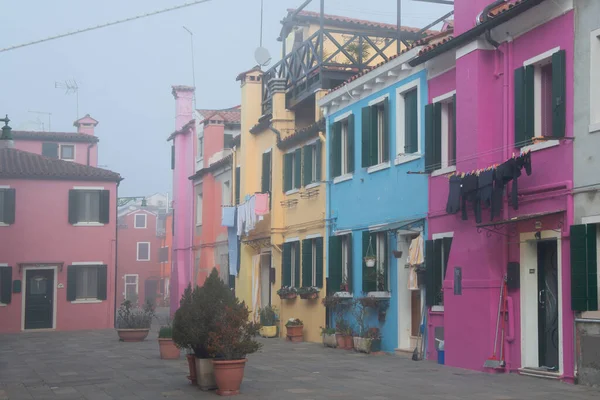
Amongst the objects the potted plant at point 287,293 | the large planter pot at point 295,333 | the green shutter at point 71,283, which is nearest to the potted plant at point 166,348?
the large planter pot at point 295,333

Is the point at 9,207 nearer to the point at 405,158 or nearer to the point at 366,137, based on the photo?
the point at 366,137

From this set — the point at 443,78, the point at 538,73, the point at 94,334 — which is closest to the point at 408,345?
the point at 443,78

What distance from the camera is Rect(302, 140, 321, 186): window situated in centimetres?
2372

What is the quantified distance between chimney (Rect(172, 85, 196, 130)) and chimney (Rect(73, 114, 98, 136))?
20.4 feet

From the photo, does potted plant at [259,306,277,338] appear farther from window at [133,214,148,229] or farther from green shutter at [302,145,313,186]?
window at [133,214,148,229]

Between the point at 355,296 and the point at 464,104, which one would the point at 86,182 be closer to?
the point at 355,296

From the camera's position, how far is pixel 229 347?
1209 centimetres

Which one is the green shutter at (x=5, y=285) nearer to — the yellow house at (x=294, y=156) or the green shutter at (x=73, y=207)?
the green shutter at (x=73, y=207)

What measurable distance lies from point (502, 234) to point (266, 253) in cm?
1406

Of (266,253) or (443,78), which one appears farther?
(266,253)

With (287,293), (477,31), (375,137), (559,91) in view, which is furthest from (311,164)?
(559,91)

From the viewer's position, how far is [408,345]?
18.6 metres

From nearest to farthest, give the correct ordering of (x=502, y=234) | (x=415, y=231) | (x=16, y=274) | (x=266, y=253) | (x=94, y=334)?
(x=502, y=234), (x=415, y=231), (x=266, y=253), (x=94, y=334), (x=16, y=274)

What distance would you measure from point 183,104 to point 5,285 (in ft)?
44.5
